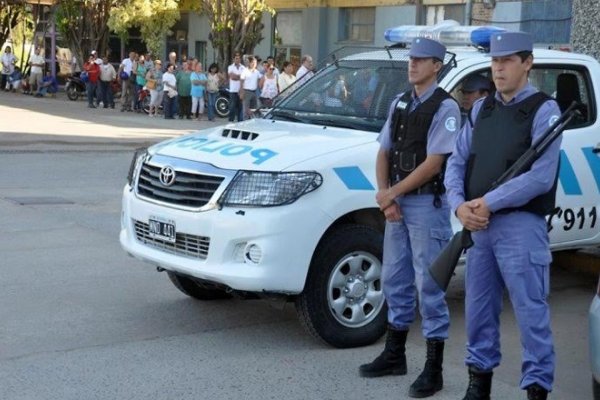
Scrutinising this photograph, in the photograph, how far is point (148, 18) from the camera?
109ft

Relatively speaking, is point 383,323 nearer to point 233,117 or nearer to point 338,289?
point 338,289

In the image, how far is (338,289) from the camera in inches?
238

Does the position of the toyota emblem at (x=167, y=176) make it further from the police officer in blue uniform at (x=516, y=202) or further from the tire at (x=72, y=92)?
the tire at (x=72, y=92)

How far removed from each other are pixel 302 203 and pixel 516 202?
5.31ft

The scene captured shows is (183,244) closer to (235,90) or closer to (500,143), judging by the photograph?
(500,143)

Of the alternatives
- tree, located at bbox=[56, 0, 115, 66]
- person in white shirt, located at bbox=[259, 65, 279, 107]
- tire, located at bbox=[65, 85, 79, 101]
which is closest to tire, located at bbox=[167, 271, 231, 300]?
person in white shirt, located at bbox=[259, 65, 279, 107]

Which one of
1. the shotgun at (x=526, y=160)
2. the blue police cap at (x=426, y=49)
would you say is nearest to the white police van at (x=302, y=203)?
the blue police cap at (x=426, y=49)

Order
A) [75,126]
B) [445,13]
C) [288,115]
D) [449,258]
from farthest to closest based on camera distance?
[445,13], [75,126], [288,115], [449,258]

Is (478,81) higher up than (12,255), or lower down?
higher up

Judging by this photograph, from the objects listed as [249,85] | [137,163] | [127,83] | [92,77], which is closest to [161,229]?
[137,163]

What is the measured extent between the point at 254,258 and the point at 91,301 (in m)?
2.01

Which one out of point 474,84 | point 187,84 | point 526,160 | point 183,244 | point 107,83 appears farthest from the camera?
point 107,83

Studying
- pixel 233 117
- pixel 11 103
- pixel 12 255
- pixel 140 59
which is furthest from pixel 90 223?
pixel 11 103

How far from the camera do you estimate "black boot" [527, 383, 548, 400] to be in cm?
459
